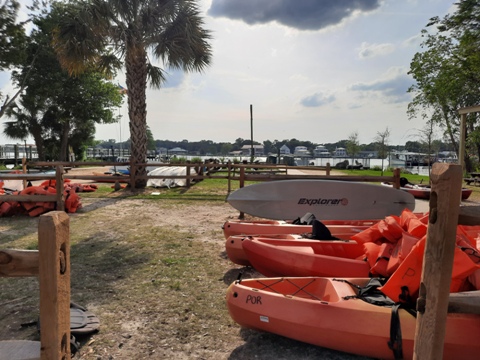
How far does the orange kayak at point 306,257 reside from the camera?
12.7 feet

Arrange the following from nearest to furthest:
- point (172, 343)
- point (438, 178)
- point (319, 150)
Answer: point (438, 178) < point (172, 343) < point (319, 150)

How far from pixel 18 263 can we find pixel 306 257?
3084 mm

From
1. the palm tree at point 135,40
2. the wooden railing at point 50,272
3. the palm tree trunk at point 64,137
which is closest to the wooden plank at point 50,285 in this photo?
the wooden railing at point 50,272

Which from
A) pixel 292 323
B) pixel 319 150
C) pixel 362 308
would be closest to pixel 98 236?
pixel 292 323

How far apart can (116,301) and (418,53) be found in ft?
76.5

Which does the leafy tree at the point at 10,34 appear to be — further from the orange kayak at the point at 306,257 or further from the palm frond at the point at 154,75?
the orange kayak at the point at 306,257

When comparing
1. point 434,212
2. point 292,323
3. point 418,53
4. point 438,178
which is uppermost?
point 418,53

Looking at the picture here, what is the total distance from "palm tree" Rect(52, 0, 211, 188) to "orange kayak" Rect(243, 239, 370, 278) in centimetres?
974

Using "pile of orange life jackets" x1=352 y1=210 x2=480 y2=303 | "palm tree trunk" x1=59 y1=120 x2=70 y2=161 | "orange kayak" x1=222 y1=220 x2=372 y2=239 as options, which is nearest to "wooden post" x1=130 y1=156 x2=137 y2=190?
"orange kayak" x1=222 y1=220 x2=372 y2=239

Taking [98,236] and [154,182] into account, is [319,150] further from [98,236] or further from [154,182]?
[98,236]

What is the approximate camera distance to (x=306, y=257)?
13.1ft

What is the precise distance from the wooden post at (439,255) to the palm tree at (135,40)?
11.9 metres

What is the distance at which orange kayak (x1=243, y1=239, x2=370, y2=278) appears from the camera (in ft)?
12.7

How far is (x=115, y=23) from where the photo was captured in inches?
463
